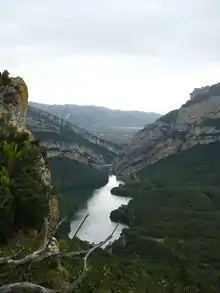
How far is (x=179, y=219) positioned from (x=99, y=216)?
16.9 metres

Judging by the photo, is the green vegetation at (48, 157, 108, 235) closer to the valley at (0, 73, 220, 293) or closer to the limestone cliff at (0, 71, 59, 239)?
the valley at (0, 73, 220, 293)

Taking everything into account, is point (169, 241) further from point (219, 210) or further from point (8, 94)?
point (8, 94)

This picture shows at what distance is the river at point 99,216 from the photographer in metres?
84.1

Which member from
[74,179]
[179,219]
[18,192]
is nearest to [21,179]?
[18,192]

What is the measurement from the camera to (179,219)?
327ft

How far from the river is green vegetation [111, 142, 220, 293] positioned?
10.7 feet

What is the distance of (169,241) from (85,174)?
293 ft

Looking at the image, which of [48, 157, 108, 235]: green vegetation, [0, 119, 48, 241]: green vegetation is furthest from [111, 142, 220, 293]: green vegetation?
[0, 119, 48, 241]: green vegetation

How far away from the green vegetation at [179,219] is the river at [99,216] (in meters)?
3.27

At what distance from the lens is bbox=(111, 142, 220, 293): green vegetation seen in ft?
212

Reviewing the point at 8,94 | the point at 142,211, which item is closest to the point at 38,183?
the point at 8,94

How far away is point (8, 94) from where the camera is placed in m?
32.5

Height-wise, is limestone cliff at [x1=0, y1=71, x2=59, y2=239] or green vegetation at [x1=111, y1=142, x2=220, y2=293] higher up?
limestone cliff at [x1=0, y1=71, x2=59, y2=239]

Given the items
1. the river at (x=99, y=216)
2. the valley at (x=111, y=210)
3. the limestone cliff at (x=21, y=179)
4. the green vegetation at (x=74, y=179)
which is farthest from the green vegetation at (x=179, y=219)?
the limestone cliff at (x=21, y=179)
